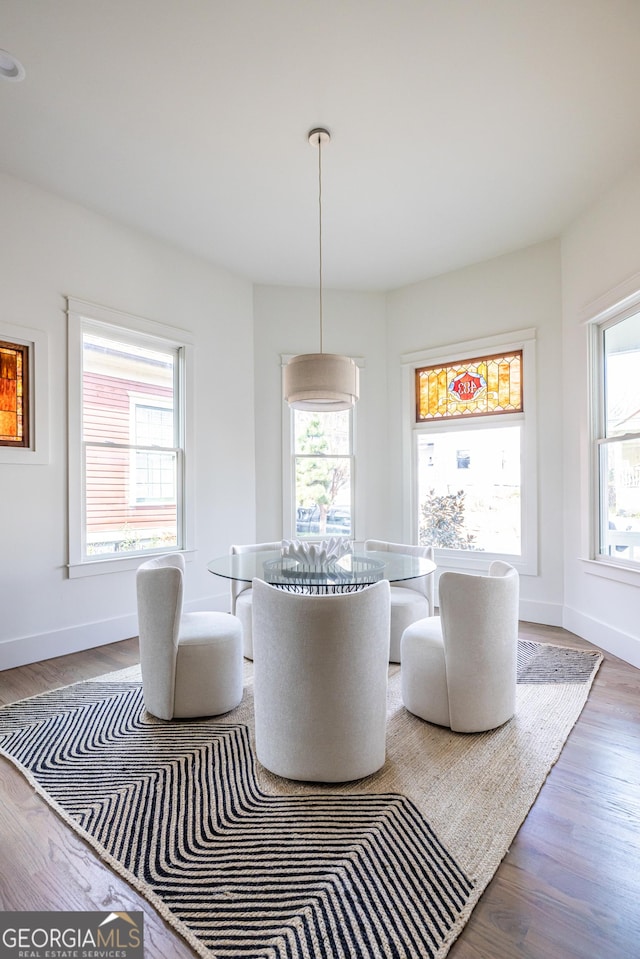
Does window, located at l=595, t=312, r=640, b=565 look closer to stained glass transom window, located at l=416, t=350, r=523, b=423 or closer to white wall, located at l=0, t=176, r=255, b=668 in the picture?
stained glass transom window, located at l=416, t=350, r=523, b=423

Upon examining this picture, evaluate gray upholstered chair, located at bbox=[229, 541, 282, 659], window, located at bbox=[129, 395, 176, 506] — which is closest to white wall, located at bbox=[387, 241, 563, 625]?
gray upholstered chair, located at bbox=[229, 541, 282, 659]

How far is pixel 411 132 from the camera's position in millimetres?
2881

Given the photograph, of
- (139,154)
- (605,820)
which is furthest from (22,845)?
(139,154)

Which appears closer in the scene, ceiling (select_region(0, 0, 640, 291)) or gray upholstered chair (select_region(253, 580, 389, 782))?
gray upholstered chair (select_region(253, 580, 389, 782))

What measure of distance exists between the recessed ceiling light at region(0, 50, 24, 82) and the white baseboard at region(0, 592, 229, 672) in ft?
10.5

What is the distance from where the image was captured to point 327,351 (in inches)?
201

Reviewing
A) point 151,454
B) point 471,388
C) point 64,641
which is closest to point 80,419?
point 151,454

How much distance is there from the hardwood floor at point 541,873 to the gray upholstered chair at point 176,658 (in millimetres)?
666

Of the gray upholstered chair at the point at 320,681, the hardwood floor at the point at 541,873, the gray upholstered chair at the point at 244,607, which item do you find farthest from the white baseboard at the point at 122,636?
the gray upholstered chair at the point at 320,681

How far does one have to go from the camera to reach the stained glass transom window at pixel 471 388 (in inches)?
176

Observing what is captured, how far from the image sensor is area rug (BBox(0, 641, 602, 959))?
1.33 meters

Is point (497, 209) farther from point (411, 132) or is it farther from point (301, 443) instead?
point (301, 443)

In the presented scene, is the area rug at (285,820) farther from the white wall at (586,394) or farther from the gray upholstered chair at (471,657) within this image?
the white wall at (586,394)

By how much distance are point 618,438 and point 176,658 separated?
326cm
